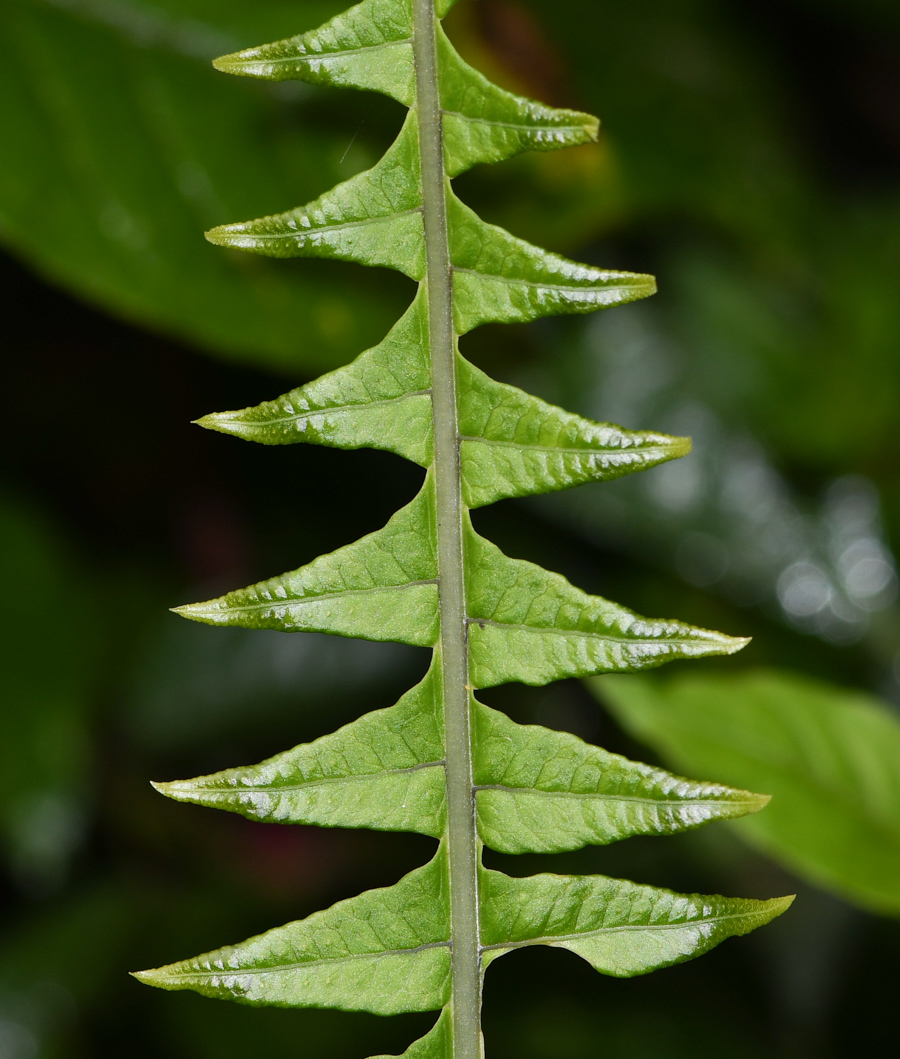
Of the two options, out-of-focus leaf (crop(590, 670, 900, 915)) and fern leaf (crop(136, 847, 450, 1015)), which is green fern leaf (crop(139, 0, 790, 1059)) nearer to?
fern leaf (crop(136, 847, 450, 1015))

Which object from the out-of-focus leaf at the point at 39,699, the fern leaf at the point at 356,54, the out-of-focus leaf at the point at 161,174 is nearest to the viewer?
the fern leaf at the point at 356,54

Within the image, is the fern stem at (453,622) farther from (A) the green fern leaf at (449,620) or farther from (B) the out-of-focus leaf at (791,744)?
(B) the out-of-focus leaf at (791,744)

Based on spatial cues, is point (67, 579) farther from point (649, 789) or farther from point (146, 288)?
point (649, 789)

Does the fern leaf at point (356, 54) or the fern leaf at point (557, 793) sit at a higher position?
the fern leaf at point (356, 54)

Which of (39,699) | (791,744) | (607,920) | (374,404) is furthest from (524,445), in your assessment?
(39,699)

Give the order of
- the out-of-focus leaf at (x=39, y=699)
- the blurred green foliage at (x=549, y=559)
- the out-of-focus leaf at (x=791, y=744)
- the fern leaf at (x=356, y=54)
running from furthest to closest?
the blurred green foliage at (x=549, y=559) < the out-of-focus leaf at (x=39, y=699) < the out-of-focus leaf at (x=791, y=744) < the fern leaf at (x=356, y=54)

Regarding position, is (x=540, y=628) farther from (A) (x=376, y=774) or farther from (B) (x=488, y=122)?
(B) (x=488, y=122)

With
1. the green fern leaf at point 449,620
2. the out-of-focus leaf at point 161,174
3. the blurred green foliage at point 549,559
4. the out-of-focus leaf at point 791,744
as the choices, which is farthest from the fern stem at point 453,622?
the blurred green foliage at point 549,559
